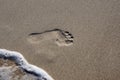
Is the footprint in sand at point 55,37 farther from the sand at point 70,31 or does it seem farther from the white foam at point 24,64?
the white foam at point 24,64

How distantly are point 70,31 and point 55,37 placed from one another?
15 centimetres

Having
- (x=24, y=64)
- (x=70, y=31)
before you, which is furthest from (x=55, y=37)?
(x=24, y=64)

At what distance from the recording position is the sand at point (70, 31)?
2.30m

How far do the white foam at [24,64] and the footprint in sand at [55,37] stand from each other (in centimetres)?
20

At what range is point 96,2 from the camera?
278 centimetres

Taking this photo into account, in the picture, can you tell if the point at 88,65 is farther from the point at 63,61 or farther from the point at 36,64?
the point at 36,64

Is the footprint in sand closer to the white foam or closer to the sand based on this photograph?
the sand

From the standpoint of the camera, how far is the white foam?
229 centimetres

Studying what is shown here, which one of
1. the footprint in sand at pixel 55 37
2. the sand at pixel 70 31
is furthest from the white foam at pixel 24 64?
the footprint in sand at pixel 55 37

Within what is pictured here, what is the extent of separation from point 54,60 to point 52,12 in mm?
594

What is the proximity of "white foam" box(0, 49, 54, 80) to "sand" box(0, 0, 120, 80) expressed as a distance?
1.6 inches

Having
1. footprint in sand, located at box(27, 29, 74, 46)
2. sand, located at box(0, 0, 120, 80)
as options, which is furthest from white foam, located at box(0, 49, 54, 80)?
footprint in sand, located at box(27, 29, 74, 46)

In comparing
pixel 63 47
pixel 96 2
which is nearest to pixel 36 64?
pixel 63 47

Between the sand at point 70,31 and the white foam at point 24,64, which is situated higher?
the sand at point 70,31
